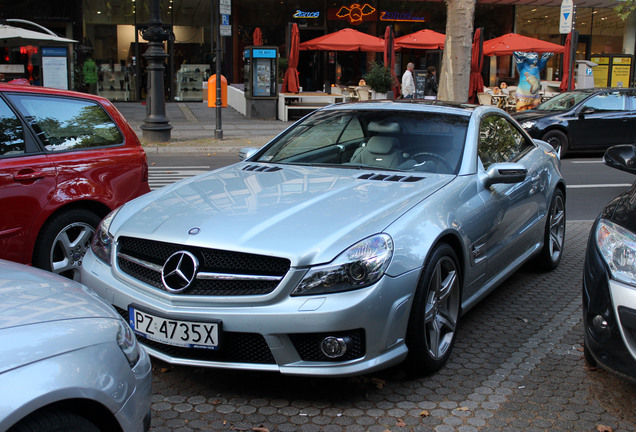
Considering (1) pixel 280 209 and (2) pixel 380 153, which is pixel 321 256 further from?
(2) pixel 380 153

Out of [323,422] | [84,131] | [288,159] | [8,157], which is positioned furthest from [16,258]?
[323,422]

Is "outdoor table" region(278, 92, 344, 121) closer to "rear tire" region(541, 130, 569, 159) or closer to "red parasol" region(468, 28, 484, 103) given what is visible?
"red parasol" region(468, 28, 484, 103)

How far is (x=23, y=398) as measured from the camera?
2.07 meters

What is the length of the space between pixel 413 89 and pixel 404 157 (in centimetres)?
1850

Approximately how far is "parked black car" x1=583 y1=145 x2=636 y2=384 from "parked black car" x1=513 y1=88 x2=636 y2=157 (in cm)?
1183

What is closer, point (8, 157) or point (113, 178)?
point (8, 157)

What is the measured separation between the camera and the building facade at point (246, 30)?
27.1m

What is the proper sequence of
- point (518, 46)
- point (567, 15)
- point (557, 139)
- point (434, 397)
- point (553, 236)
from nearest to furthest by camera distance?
point (434, 397) → point (553, 236) → point (557, 139) → point (567, 15) → point (518, 46)

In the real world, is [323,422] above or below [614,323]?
below

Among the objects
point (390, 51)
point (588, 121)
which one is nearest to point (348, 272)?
point (588, 121)

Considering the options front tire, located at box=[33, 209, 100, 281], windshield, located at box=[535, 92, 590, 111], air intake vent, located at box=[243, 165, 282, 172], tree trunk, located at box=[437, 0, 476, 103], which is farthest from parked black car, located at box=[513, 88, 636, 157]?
front tire, located at box=[33, 209, 100, 281]

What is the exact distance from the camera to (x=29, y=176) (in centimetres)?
491

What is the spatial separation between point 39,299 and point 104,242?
153cm

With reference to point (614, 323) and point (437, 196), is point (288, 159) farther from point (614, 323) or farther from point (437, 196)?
point (614, 323)
